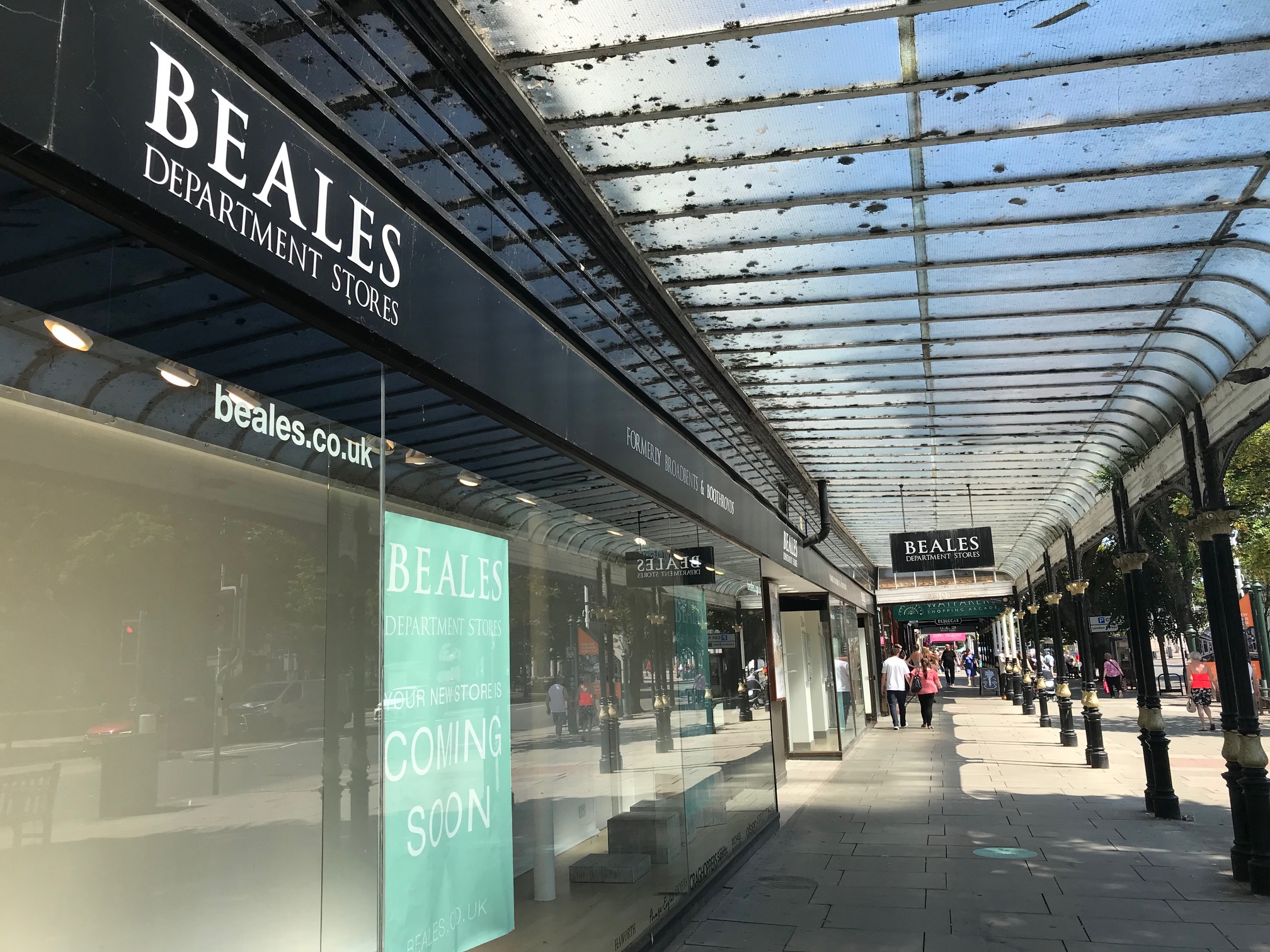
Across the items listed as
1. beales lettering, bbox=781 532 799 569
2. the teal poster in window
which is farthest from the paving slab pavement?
beales lettering, bbox=781 532 799 569

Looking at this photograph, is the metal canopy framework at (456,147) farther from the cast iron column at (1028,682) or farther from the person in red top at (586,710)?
the cast iron column at (1028,682)

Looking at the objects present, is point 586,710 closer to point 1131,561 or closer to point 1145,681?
point 1145,681

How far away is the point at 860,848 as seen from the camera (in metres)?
8.04

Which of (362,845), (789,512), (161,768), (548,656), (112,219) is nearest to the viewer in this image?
(112,219)

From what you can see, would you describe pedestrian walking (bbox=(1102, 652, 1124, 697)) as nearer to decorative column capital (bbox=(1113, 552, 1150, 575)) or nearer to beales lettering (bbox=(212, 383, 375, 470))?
decorative column capital (bbox=(1113, 552, 1150, 575))

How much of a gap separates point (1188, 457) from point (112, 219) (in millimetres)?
7848

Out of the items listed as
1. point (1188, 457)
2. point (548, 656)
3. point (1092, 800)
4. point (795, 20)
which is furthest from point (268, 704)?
point (1092, 800)

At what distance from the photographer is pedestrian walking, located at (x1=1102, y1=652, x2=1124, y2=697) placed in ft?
105

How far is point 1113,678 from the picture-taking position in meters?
32.5

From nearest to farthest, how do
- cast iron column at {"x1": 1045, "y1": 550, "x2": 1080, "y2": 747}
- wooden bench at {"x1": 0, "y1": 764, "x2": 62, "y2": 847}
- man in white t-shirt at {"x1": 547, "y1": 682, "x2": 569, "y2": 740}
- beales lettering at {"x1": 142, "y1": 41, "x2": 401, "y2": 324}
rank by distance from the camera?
beales lettering at {"x1": 142, "y1": 41, "x2": 401, "y2": 324}
wooden bench at {"x1": 0, "y1": 764, "x2": 62, "y2": 847}
man in white t-shirt at {"x1": 547, "y1": 682, "x2": 569, "y2": 740}
cast iron column at {"x1": 1045, "y1": 550, "x2": 1080, "y2": 747}

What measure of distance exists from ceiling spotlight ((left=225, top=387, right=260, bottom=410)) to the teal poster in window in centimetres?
63

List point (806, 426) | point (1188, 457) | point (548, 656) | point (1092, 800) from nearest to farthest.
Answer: point (548, 656) < point (1188, 457) < point (806, 426) < point (1092, 800)

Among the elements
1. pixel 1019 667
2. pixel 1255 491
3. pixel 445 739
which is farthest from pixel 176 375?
pixel 1019 667

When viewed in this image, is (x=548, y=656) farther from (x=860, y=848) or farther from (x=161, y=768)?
(x=860, y=848)
